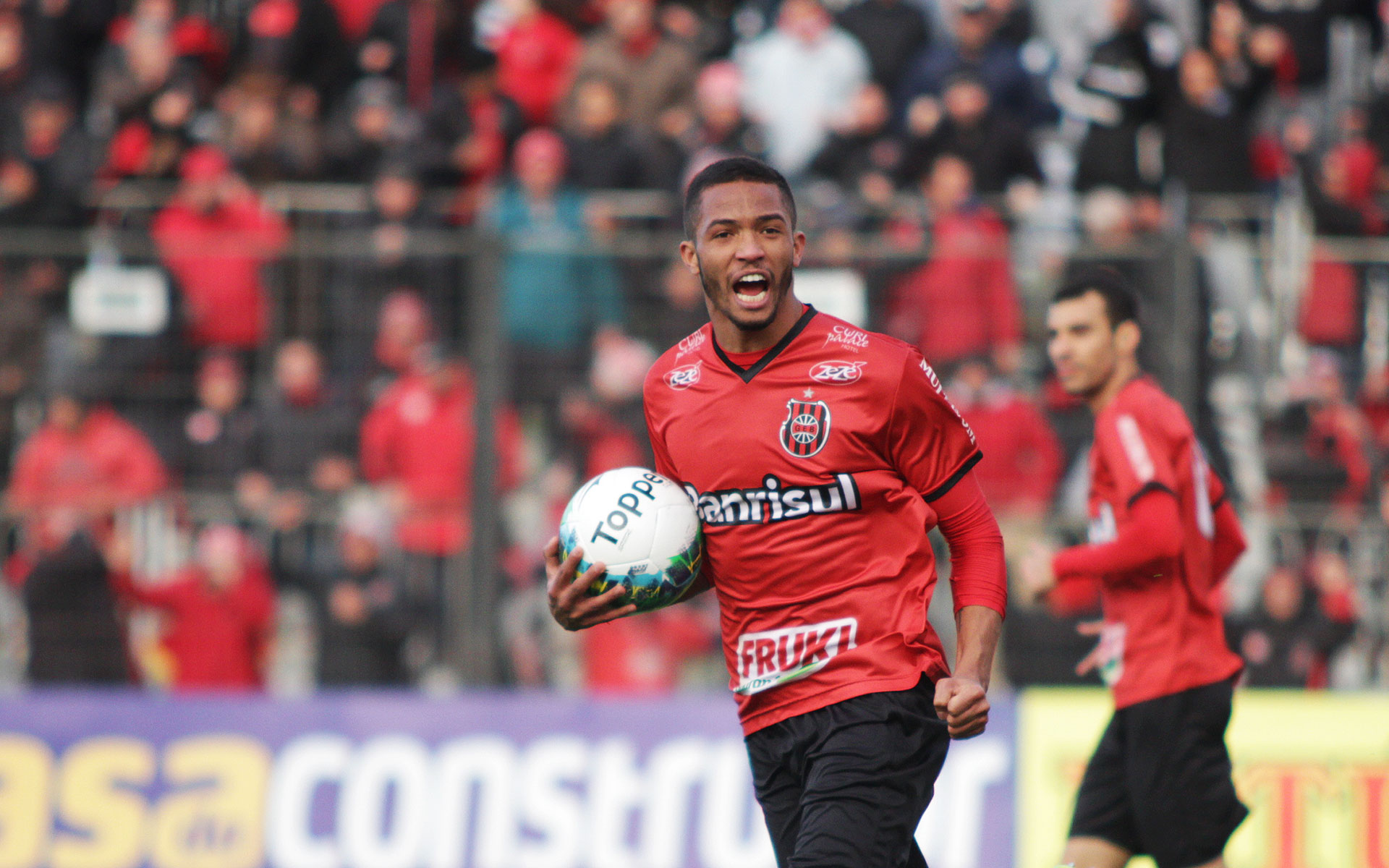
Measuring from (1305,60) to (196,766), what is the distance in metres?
9.43

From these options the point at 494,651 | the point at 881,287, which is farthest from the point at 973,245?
the point at 494,651

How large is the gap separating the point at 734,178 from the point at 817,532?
0.91 meters

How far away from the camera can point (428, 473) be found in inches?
382

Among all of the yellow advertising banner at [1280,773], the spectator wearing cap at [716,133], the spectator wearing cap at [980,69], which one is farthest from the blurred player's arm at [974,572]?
the spectator wearing cap at [980,69]

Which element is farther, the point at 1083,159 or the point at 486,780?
the point at 1083,159

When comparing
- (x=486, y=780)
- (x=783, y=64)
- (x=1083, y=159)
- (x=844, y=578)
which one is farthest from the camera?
(x=783, y=64)

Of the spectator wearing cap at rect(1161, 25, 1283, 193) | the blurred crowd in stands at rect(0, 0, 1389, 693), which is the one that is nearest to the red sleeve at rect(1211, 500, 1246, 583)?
the blurred crowd in stands at rect(0, 0, 1389, 693)

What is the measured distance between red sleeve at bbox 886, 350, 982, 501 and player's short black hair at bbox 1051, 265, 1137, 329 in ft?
5.73

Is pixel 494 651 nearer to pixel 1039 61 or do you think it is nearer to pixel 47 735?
pixel 47 735

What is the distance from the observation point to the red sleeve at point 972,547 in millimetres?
4465

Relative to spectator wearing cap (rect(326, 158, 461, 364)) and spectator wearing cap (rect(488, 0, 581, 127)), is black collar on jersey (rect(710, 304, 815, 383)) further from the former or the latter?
spectator wearing cap (rect(488, 0, 581, 127))

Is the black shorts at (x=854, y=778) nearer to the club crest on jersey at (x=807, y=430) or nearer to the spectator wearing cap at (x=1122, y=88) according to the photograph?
the club crest on jersey at (x=807, y=430)

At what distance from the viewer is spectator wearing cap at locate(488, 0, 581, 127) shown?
1298cm

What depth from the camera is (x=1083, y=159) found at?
38.4 feet
